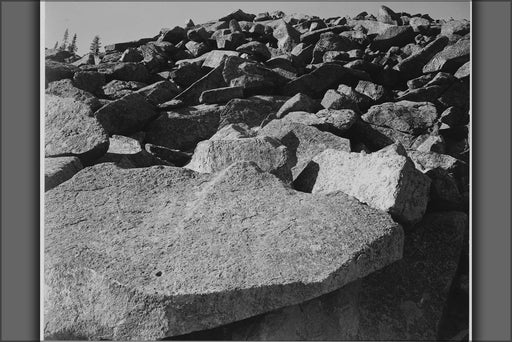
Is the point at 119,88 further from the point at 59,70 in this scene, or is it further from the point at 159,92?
the point at 59,70

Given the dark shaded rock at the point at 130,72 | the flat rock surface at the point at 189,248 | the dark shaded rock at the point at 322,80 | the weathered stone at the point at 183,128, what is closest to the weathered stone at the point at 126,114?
the weathered stone at the point at 183,128

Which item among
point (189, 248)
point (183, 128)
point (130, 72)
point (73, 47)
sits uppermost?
→ point (73, 47)

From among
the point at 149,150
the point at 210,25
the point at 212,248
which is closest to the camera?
the point at 212,248

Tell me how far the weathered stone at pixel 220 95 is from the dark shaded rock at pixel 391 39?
2853 millimetres

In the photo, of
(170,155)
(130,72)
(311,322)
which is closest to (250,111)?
(170,155)

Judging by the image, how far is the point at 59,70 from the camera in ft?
18.2

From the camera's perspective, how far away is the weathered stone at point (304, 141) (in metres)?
4.75

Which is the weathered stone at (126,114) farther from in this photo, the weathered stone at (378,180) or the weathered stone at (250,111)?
the weathered stone at (378,180)

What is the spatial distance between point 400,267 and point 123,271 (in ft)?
5.53

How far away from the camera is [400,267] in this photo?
3.64 metres

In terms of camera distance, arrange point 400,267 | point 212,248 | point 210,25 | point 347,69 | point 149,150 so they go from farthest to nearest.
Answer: point 210,25
point 347,69
point 149,150
point 400,267
point 212,248

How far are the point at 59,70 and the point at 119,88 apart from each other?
100 cm

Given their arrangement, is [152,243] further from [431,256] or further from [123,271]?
[431,256]
